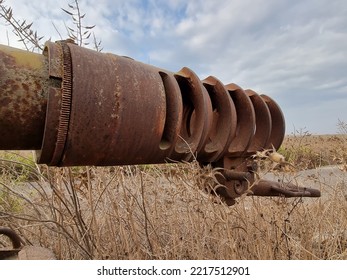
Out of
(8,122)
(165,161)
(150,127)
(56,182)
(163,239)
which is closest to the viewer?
(8,122)

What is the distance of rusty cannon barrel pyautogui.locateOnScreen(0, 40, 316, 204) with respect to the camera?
2.53ft

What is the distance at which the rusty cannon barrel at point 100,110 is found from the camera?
30.4 inches

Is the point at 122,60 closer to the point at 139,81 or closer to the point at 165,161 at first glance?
the point at 139,81

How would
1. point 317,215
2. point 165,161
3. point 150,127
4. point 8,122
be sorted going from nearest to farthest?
point 8,122 → point 150,127 → point 165,161 → point 317,215

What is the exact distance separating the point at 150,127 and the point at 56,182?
6.21 feet

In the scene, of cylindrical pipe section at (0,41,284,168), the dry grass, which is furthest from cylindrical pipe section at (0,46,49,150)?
the dry grass

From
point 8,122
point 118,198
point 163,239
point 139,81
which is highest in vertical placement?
point 139,81

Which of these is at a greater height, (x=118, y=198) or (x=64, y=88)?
(x=64, y=88)

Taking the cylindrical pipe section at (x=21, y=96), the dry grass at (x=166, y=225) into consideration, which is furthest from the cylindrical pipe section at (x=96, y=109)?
the dry grass at (x=166, y=225)

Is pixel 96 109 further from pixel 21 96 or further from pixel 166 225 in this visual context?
pixel 166 225

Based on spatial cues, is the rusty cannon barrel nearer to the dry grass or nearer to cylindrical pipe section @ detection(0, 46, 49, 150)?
cylindrical pipe section @ detection(0, 46, 49, 150)

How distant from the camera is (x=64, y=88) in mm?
783

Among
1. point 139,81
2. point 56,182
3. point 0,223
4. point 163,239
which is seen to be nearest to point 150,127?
point 139,81

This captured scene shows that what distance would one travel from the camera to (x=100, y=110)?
80 centimetres
